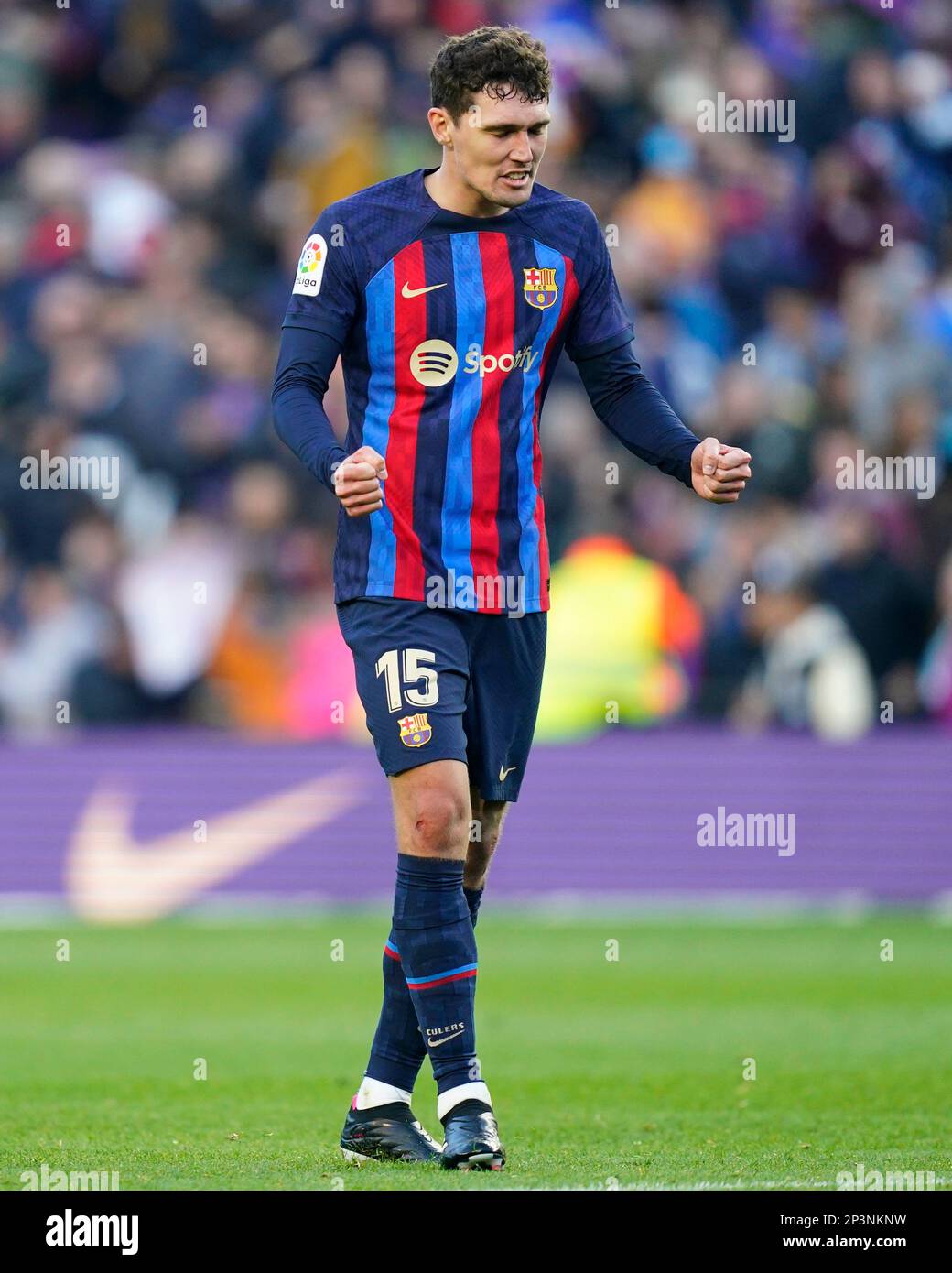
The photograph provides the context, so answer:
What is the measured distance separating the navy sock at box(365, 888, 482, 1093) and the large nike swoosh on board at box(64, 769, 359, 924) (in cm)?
680

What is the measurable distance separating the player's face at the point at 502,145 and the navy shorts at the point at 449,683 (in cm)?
98

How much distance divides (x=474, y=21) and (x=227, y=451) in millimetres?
4082

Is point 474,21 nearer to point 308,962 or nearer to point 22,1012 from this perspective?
point 308,962

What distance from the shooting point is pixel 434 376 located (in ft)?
16.9

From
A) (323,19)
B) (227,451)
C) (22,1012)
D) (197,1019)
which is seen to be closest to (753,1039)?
(197,1019)

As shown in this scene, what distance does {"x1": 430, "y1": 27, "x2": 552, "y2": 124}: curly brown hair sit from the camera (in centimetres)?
505

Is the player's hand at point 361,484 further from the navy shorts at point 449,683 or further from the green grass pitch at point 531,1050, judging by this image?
the green grass pitch at point 531,1050

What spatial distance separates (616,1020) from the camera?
844cm
